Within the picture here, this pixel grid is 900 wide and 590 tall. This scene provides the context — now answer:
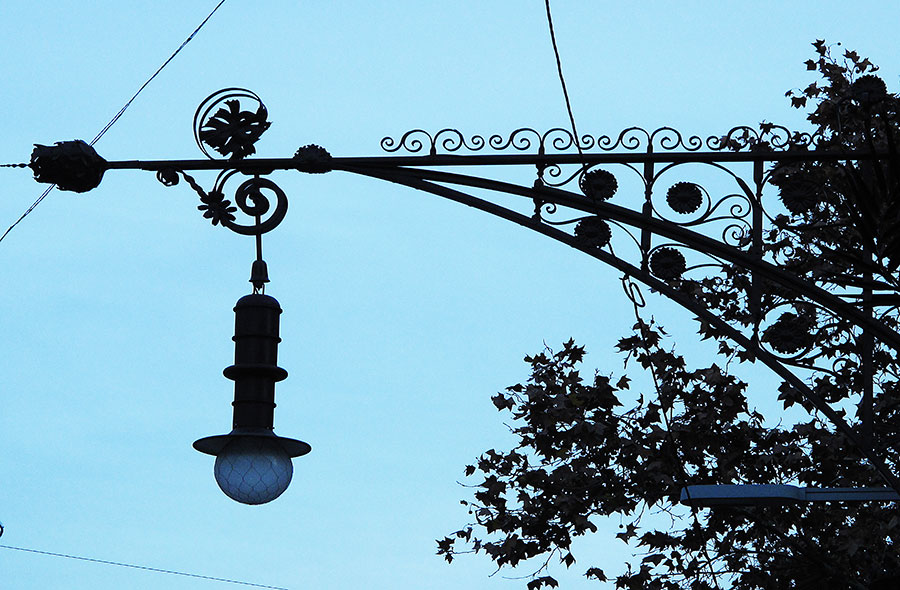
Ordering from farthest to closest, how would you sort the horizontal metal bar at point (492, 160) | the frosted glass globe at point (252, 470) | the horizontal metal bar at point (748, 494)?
the horizontal metal bar at point (748, 494)
the horizontal metal bar at point (492, 160)
the frosted glass globe at point (252, 470)

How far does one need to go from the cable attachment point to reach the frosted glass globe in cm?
77

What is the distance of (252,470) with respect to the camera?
5.87 meters

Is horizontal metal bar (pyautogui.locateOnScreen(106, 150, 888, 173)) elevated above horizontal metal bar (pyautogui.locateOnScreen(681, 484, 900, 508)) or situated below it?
above

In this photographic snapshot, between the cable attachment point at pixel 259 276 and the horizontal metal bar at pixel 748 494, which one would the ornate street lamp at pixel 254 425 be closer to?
the cable attachment point at pixel 259 276

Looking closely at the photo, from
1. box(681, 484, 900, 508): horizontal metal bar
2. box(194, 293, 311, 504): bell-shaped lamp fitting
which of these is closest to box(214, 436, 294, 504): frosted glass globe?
box(194, 293, 311, 504): bell-shaped lamp fitting

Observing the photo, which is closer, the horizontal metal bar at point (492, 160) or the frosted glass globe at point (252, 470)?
the frosted glass globe at point (252, 470)

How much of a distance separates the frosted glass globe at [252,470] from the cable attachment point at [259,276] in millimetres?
A: 770

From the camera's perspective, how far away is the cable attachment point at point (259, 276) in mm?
6383

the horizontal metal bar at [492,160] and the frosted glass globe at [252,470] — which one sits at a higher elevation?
the horizontal metal bar at [492,160]

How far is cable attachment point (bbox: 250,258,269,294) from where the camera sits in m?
6.38

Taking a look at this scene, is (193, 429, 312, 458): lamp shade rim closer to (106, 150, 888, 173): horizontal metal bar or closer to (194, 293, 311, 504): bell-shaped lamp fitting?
(194, 293, 311, 504): bell-shaped lamp fitting

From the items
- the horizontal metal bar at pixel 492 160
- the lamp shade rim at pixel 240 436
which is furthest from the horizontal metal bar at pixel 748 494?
the lamp shade rim at pixel 240 436

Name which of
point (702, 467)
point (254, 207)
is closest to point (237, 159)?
point (254, 207)

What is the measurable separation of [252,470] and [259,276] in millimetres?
950
